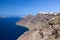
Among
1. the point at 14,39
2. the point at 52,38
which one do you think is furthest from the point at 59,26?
the point at 14,39

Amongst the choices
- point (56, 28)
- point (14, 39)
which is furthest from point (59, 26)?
point (14, 39)

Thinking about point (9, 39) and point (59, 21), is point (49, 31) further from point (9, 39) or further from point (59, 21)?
point (9, 39)

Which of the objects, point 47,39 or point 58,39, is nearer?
point 58,39

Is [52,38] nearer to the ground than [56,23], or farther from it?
nearer to the ground

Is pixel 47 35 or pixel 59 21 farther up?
pixel 59 21

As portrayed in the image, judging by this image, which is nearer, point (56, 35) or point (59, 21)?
point (56, 35)

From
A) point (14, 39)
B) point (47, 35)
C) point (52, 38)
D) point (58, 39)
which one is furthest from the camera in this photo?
point (14, 39)

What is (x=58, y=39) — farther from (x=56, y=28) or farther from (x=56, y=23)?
(x=56, y=23)

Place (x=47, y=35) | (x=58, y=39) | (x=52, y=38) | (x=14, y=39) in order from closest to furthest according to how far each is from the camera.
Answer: (x=58, y=39) → (x=52, y=38) → (x=47, y=35) → (x=14, y=39)

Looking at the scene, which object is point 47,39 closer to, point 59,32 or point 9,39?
point 59,32
